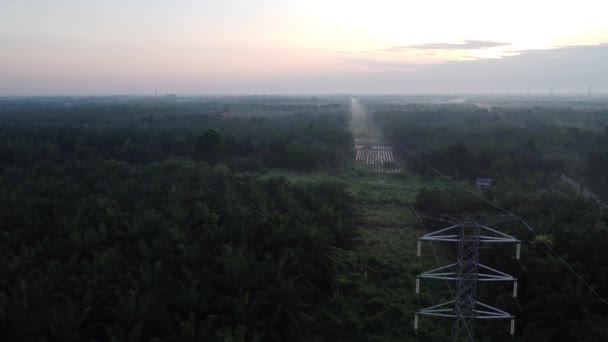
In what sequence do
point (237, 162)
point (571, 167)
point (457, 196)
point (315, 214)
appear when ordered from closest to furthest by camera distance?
point (315, 214) < point (457, 196) < point (571, 167) < point (237, 162)

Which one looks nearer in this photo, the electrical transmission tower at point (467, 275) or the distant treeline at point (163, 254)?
the electrical transmission tower at point (467, 275)

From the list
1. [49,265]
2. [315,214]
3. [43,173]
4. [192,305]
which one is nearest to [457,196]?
[315,214]

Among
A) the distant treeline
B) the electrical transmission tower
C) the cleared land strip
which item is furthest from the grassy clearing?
the cleared land strip

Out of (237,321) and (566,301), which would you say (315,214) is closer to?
(237,321)

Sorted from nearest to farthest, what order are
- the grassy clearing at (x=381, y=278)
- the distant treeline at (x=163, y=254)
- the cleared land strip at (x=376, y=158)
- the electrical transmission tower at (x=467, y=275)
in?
1. the electrical transmission tower at (x=467, y=275)
2. the distant treeline at (x=163, y=254)
3. the grassy clearing at (x=381, y=278)
4. the cleared land strip at (x=376, y=158)

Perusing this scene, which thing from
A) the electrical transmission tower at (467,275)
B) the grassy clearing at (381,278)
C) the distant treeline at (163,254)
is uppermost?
the electrical transmission tower at (467,275)

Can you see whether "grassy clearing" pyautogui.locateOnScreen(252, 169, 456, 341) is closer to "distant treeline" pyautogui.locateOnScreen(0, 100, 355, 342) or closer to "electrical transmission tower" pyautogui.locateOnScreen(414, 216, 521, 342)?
"distant treeline" pyautogui.locateOnScreen(0, 100, 355, 342)

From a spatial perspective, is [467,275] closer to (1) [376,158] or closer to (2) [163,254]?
(2) [163,254]

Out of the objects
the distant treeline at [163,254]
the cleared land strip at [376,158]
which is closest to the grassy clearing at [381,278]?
the distant treeline at [163,254]

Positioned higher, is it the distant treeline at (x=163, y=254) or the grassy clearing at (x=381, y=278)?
the distant treeline at (x=163, y=254)

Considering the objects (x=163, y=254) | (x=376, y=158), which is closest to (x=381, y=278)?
(x=163, y=254)

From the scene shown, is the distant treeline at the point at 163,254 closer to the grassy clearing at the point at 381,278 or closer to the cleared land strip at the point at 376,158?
the grassy clearing at the point at 381,278
